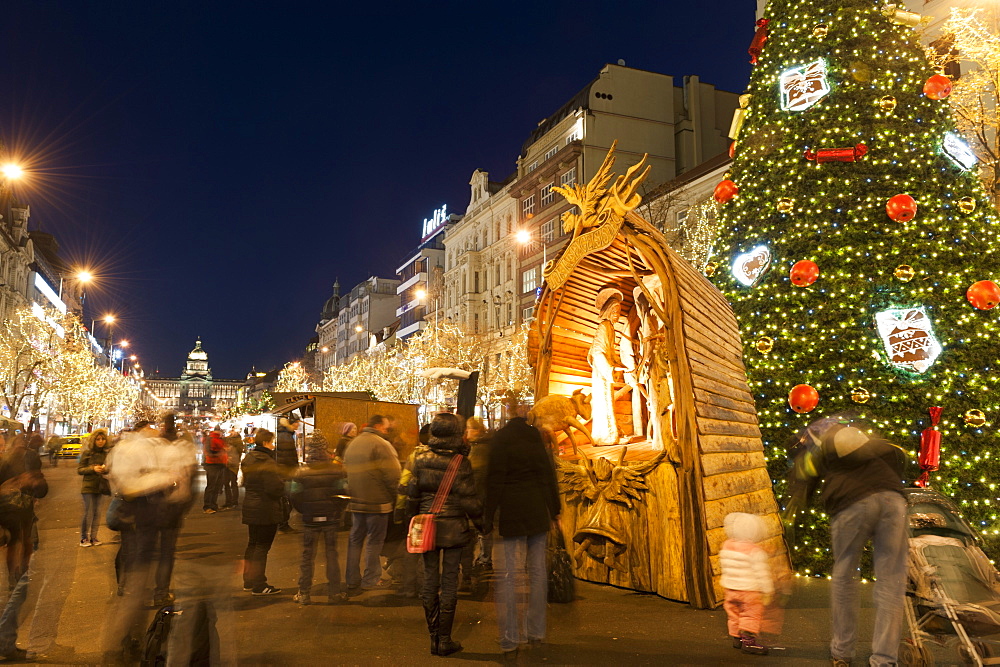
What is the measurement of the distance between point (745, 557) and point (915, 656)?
1.15 metres

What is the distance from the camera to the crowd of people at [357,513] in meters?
5.17

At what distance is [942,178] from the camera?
26.6 feet

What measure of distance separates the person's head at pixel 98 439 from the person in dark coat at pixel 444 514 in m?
7.27

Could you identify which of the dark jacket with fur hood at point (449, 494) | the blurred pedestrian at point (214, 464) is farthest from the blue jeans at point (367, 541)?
the blurred pedestrian at point (214, 464)

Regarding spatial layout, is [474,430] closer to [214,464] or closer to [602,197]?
[602,197]

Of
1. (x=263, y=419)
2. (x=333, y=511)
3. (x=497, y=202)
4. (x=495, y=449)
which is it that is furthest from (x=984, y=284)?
(x=497, y=202)

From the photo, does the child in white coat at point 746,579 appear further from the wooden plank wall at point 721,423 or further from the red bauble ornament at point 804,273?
the red bauble ornament at point 804,273

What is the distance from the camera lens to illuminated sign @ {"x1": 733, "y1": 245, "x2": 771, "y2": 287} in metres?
8.78

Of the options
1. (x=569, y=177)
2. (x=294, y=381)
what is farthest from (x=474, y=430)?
(x=294, y=381)

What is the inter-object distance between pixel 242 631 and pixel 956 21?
54.2ft

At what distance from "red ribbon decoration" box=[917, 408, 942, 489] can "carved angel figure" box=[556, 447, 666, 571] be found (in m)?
2.78

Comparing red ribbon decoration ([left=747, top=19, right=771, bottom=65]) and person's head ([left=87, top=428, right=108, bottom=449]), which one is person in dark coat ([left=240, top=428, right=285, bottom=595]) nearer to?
person's head ([left=87, top=428, right=108, bottom=449])

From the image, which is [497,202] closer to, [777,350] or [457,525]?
[777,350]

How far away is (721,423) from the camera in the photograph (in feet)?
23.8
